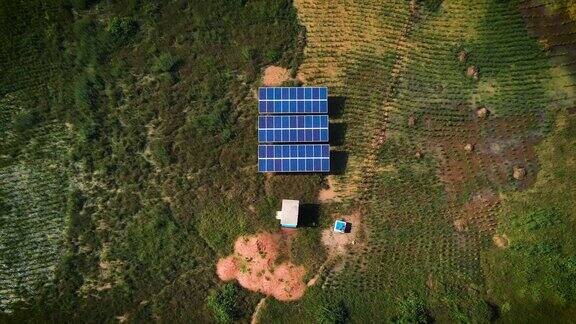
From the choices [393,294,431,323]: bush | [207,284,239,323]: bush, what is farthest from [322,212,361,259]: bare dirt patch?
[207,284,239,323]: bush

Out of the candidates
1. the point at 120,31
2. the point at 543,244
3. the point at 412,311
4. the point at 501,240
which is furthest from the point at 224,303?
the point at 543,244

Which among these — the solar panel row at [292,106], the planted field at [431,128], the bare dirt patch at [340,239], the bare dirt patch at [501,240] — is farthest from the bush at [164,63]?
the bare dirt patch at [501,240]

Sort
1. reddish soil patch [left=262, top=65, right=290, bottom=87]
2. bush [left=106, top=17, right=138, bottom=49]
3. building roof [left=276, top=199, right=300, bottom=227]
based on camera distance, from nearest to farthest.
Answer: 1. building roof [left=276, top=199, right=300, bottom=227]
2. bush [left=106, top=17, right=138, bottom=49]
3. reddish soil patch [left=262, top=65, right=290, bottom=87]

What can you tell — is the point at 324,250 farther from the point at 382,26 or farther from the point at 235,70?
the point at 382,26

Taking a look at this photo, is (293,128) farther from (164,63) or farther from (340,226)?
(164,63)

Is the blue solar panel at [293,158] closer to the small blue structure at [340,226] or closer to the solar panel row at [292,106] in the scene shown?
the solar panel row at [292,106]

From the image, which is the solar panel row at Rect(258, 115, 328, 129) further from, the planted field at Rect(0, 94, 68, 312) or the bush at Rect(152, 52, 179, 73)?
the planted field at Rect(0, 94, 68, 312)
